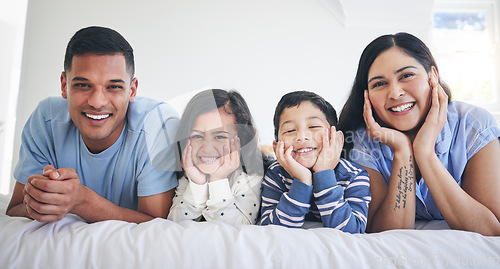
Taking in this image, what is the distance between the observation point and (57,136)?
3.28 ft

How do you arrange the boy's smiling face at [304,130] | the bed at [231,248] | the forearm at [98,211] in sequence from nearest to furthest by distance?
the bed at [231,248] < the forearm at [98,211] < the boy's smiling face at [304,130]

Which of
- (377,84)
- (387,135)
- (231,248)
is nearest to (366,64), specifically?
(377,84)

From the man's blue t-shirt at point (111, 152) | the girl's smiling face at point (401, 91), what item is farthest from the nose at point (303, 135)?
the man's blue t-shirt at point (111, 152)

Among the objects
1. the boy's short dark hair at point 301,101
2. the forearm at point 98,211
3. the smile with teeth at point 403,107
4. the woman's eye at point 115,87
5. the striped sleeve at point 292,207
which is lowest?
the forearm at point 98,211

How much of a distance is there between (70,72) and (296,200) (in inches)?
24.8

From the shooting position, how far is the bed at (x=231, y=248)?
2.14 ft

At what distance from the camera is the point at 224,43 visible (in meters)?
2.87

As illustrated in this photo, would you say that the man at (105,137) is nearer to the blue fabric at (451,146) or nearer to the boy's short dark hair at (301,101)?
the boy's short dark hair at (301,101)

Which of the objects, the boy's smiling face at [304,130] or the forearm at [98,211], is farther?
the boy's smiling face at [304,130]

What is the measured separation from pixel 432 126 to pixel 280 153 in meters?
0.37

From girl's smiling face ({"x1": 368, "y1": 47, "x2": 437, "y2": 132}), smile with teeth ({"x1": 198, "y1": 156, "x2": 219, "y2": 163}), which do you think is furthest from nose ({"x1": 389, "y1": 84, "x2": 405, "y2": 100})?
smile with teeth ({"x1": 198, "y1": 156, "x2": 219, "y2": 163})

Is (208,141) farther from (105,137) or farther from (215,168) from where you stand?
(105,137)

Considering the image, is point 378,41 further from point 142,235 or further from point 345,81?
point 345,81

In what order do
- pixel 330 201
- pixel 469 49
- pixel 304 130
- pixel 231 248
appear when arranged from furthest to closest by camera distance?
pixel 469 49 < pixel 304 130 < pixel 330 201 < pixel 231 248
